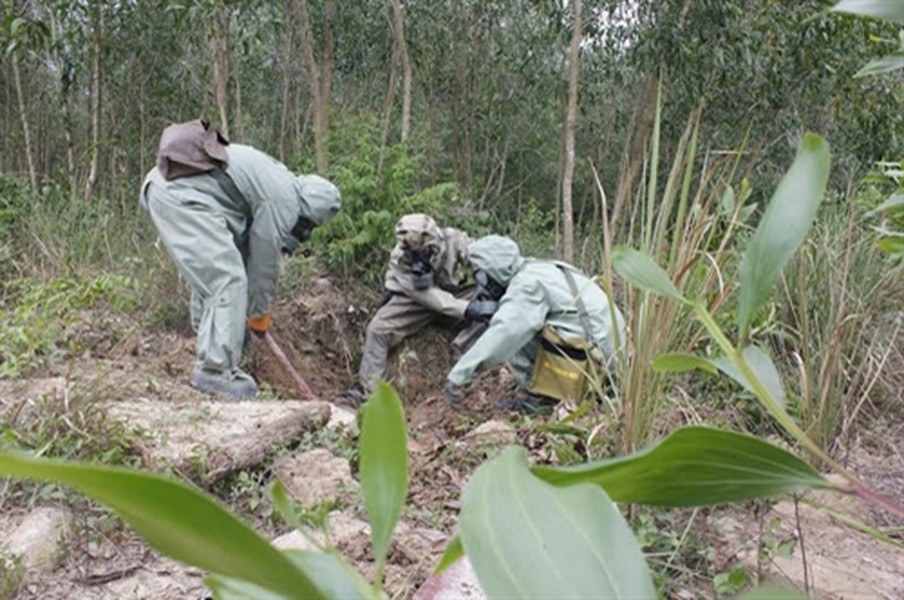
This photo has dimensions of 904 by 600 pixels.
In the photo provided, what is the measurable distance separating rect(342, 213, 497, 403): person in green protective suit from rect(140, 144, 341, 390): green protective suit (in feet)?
3.18

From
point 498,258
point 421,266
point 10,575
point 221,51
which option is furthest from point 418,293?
point 10,575

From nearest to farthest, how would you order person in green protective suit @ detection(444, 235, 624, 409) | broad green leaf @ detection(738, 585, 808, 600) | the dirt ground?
broad green leaf @ detection(738, 585, 808, 600), the dirt ground, person in green protective suit @ detection(444, 235, 624, 409)

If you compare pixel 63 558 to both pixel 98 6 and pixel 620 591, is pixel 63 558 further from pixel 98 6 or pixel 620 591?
pixel 98 6

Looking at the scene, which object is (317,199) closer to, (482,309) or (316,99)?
(482,309)

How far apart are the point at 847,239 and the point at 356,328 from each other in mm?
3843

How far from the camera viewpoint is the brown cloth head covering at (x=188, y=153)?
15.7ft

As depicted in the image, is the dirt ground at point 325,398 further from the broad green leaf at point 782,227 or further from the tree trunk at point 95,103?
the tree trunk at point 95,103

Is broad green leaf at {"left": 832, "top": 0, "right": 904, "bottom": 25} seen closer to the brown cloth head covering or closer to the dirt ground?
Answer: the dirt ground

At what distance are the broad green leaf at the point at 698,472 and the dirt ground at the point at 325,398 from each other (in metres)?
1.63

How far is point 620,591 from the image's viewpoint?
0.30 metres

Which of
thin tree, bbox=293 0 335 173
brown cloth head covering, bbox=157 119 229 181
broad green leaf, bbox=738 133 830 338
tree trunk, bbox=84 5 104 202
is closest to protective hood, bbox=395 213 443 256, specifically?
brown cloth head covering, bbox=157 119 229 181

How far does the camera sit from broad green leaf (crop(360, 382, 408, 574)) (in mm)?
336

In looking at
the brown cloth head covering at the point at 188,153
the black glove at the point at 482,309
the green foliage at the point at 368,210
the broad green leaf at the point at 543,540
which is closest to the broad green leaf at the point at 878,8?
the broad green leaf at the point at 543,540

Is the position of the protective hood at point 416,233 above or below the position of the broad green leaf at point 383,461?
below
